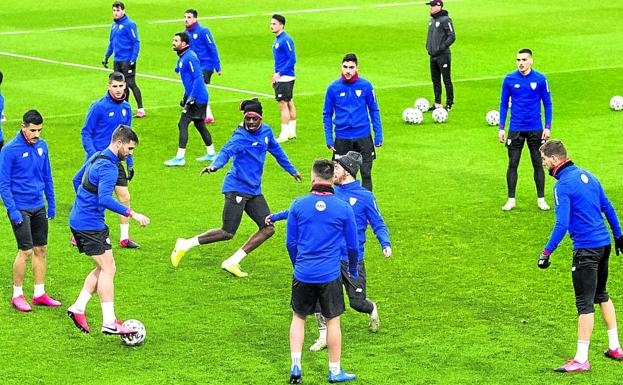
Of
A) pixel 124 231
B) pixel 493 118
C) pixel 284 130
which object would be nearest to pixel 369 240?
pixel 124 231

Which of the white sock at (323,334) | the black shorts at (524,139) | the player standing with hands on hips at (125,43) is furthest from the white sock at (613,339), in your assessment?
the player standing with hands on hips at (125,43)

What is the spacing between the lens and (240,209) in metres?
16.7

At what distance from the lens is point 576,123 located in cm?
2622

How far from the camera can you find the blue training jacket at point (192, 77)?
22938 mm

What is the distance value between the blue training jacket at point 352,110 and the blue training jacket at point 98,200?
20.0 feet

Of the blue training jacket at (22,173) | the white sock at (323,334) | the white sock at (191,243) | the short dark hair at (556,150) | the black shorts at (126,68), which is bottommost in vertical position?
the white sock at (323,334)

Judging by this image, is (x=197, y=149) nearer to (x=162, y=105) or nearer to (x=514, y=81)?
(x=162, y=105)

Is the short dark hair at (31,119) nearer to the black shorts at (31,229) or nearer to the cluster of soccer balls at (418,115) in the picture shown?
the black shorts at (31,229)

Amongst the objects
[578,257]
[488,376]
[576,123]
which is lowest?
[488,376]

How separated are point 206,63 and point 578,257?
15.8m

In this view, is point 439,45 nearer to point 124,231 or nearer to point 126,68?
point 126,68

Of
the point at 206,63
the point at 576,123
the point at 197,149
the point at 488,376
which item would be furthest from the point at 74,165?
the point at 488,376

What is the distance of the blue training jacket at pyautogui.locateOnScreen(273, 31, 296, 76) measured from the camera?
81.6 feet

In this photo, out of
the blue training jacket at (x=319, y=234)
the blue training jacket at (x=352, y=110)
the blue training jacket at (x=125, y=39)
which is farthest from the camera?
the blue training jacket at (x=125, y=39)
